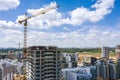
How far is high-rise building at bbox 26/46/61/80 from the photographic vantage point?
2122 centimetres

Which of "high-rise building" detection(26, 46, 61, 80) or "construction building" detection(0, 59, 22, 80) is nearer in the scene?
"high-rise building" detection(26, 46, 61, 80)

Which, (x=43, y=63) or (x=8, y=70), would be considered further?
(x=8, y=70)

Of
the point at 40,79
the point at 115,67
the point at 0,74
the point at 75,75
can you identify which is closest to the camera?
the point at 40,79

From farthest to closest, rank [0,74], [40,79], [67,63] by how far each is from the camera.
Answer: [67,63]
[0,74]
[40,79]

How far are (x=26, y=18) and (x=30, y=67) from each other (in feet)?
30.5

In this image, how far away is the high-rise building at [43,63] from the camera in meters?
21.2

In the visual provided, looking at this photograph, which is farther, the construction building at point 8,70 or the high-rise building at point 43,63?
the construction building at point 8,70

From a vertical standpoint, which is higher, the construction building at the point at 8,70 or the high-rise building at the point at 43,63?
the high-rise building at the point at 43,63

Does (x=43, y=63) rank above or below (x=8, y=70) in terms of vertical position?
above

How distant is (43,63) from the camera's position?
70.3ft

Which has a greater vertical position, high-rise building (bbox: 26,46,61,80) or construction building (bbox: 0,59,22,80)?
high-rise building (bbox: 26,46,61,80)

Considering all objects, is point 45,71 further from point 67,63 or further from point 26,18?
point 67,63

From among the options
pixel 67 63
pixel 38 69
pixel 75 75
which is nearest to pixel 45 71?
pixel 38 69

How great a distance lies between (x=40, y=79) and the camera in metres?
21.1
